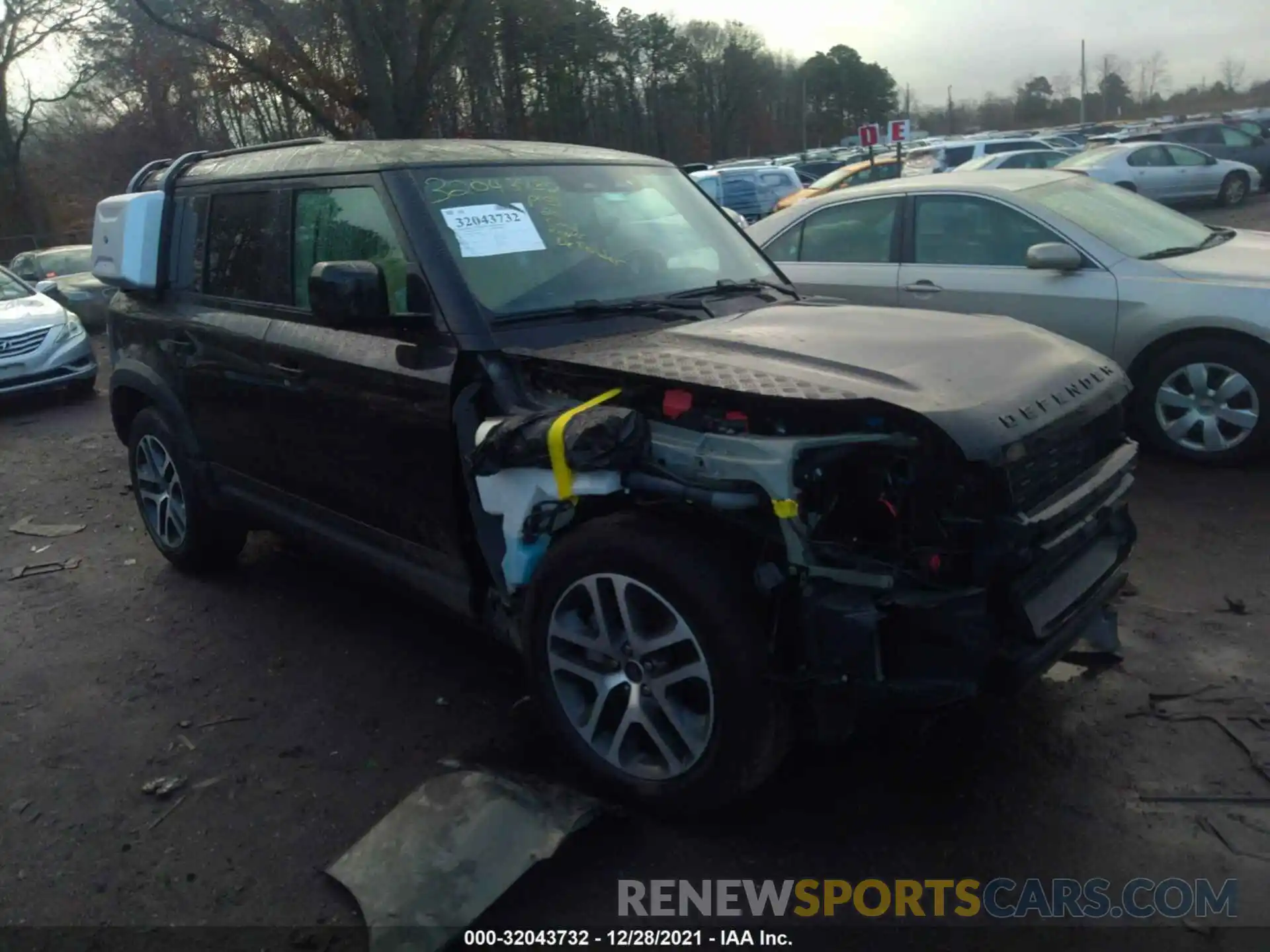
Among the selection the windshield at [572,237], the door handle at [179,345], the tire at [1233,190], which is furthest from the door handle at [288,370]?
the tire at [1233,190]

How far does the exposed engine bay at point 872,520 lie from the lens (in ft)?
8.68

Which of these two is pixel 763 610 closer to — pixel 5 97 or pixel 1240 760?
pixel 1240 760

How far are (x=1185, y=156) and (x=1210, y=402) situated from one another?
16.8 m

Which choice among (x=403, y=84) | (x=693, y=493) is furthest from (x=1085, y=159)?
(x=693, y=493)

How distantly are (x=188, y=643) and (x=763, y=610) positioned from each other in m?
2.99

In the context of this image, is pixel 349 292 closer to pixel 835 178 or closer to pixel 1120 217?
pixel 1120 217

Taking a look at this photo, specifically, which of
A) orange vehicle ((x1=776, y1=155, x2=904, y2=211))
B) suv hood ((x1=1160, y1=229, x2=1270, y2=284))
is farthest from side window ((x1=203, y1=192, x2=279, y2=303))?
orange vehicle ((x1=776, y1=155, x2=904, y2=211))

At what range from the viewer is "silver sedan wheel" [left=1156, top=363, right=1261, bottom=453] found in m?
5.61

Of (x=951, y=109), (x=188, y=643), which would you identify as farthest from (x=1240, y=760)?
(x=951, y=109)

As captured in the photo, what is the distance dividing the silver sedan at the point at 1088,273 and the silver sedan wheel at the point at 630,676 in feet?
11.0

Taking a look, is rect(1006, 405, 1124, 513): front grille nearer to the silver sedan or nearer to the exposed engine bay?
the exposed engine bay

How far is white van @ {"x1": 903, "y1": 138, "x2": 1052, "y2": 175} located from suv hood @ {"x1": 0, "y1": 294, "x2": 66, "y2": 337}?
17210mm

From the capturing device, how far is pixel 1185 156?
Answer: 19.7 metres

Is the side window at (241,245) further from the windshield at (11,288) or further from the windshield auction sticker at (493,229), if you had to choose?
the windshield at (11,288)
